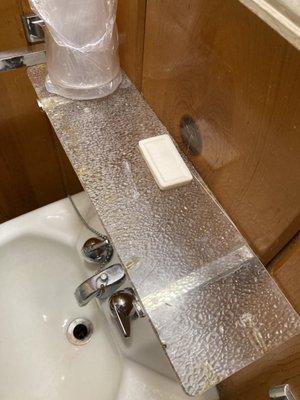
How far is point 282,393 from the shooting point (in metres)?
0.46

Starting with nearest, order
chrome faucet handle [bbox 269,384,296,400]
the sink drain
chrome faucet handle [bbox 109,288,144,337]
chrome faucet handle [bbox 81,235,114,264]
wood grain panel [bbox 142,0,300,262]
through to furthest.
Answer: wood grain panel [bbox 142,0,300,262], chrome faucet handle [bbox 269,384,296,400], chrome faucet handle [bbox 109,288,144,337], chrome faucet handle [bbox 81,235,114,264], the sink drain

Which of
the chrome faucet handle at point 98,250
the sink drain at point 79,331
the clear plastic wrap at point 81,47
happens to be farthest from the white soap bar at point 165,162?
the sink drain at point 79,331

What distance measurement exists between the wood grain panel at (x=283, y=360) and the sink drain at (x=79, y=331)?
17.9 inches

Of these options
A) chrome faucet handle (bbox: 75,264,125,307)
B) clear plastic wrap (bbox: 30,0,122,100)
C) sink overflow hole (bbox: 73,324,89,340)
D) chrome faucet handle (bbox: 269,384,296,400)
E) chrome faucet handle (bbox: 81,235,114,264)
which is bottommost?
sink overflow hole (bbox: 73,324,89,340)

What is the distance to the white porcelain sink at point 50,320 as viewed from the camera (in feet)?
2.66

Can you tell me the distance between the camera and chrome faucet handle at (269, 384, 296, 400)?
455 mm

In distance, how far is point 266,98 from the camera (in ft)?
1.20

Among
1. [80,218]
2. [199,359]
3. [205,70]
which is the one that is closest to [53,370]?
[80,218]

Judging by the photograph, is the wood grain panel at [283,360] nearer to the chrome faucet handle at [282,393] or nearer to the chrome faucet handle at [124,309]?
the chrome faucet handle at [282,393]

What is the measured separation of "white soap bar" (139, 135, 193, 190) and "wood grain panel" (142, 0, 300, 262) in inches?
1.5

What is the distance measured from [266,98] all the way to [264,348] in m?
0.34

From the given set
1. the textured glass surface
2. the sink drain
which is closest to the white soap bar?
the textured glass surface

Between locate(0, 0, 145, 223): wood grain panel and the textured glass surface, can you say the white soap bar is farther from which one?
locate(0, 0, 145, 223): wood grain panel

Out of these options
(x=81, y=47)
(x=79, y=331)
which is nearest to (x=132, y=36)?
(x=81, y=47)
